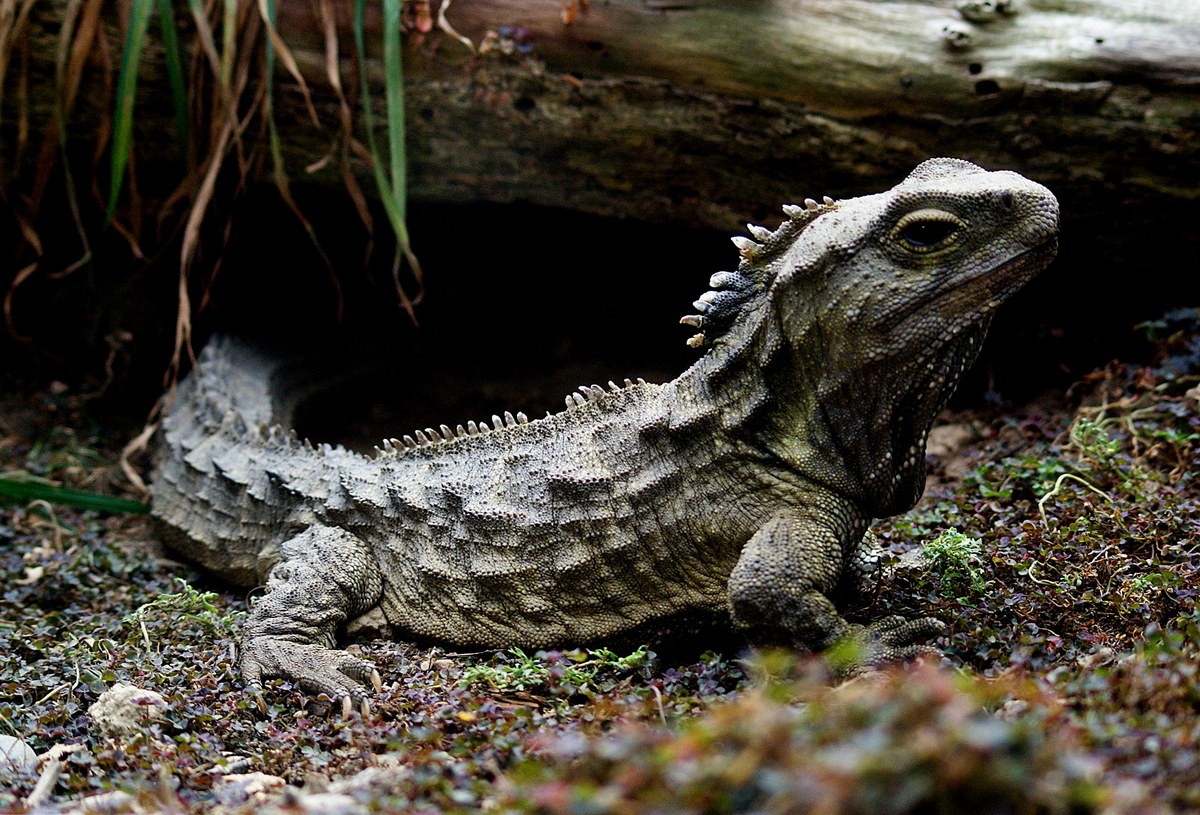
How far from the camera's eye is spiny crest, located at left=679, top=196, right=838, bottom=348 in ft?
13.2

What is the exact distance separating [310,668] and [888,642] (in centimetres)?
221

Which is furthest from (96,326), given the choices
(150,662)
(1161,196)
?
(1161,196)

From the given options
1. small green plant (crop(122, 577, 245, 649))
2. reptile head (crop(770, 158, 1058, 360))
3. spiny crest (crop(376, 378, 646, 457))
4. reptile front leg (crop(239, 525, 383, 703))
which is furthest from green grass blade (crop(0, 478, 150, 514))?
reptile head (crop(770, 158, 1058, 360))

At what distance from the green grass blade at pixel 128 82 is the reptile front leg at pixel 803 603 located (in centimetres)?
410

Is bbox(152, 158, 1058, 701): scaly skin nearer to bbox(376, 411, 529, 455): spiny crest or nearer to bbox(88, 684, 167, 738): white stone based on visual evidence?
bbox(376, 411, 529, 455): spiny crest

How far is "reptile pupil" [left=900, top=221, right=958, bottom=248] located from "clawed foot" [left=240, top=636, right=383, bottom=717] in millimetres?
2575

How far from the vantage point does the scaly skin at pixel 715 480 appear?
12.1ft

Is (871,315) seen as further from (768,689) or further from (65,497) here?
(65,497)

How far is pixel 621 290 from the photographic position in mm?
7734

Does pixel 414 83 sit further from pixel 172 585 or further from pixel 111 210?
pixel 172 585

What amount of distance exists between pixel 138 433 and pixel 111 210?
6.24 ft

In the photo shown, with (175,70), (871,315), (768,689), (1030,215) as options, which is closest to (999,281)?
(1030,215)

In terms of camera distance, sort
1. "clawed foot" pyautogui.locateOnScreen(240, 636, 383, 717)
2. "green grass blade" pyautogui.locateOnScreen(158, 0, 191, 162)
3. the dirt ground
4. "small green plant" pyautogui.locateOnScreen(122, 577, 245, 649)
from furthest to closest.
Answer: "green grass blade" pyautogui.locateOnScreen(158, 0, 191, 162), "small green plant" pyautogui.locateOnScreen(122, 577, 245, 649), "clawed foot" pyautogui.locateOnScreen(240, 636, 383, 717), the dirt ground

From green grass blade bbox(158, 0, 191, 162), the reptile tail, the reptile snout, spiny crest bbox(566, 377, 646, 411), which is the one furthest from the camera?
green grass blade bbox(158, 0, 191, 162)
